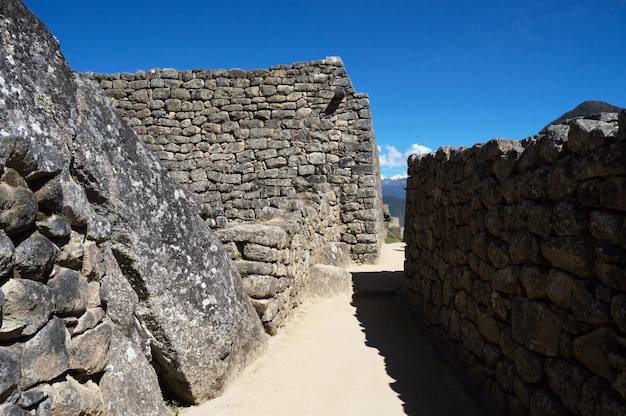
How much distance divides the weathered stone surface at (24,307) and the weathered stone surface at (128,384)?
813 mm

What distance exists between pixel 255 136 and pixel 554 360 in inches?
389

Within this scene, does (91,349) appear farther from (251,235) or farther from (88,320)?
(251,235)

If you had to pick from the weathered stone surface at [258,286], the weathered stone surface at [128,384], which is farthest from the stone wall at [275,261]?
the weathered stone surface at [128,384]

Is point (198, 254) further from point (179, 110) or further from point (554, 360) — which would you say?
point (179, 110)

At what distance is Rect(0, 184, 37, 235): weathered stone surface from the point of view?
2.15 metres

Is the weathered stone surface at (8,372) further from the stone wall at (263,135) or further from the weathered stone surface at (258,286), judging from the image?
the stone wall at (263,135)

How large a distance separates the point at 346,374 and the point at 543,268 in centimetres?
258

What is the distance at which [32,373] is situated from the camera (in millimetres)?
2262

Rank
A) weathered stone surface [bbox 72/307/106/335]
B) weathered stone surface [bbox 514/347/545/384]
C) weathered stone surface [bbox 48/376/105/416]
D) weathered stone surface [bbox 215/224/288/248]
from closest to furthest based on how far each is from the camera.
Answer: weathered stone surface [bbox 48/376/105/416]
weathered stone surface [bbox 72/307/106/335]
weathered stone surface [bbox 514/347/545/384]
weathered stone surface [bbox 215/224/288/248]

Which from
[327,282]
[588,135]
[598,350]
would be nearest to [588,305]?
[598,350]

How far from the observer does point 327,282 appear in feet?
28.7

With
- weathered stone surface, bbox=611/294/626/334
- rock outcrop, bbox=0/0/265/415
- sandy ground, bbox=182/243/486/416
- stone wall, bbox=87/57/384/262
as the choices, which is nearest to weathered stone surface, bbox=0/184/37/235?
rock outcrop, bbox=0/0/265/415

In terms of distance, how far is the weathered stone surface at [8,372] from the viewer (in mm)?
2072

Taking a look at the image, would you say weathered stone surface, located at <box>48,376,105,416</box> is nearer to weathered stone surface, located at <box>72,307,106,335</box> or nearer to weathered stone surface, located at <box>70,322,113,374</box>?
weathered stone surface, located at <box>70,322,113,374</box>
